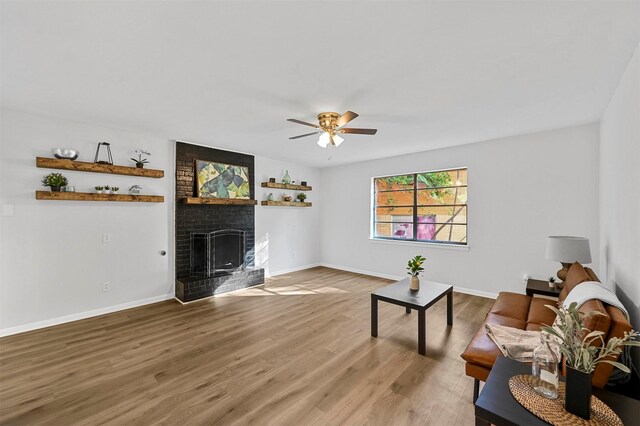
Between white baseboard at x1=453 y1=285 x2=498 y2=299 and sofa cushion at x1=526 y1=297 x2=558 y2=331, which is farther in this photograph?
white baseboard at x1=453 y1=285 x2=498 y2=299

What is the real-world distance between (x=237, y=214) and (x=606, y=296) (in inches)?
191

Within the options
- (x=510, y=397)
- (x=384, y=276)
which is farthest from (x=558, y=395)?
(x=384, y=276)

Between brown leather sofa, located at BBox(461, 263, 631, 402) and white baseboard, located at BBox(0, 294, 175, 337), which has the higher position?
brown leather sofa, located at BBox(461, 263, 631, 402)

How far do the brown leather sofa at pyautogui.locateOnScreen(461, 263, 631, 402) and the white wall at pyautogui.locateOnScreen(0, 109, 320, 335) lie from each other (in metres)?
4.25

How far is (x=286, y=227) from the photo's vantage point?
6.10 m

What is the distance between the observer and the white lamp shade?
8.76 ft

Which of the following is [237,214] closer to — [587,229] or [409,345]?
[409,345]

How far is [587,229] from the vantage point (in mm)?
3545

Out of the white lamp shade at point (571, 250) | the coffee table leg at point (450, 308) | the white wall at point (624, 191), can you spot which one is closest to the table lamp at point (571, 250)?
the white lamp shade at point (571, 250)

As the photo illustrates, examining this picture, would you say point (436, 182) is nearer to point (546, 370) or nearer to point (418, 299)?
point (418, 299)

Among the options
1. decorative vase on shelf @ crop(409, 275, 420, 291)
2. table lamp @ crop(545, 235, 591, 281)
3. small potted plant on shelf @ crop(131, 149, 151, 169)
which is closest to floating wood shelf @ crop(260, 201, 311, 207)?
small potted plant on shelf @ crop(131, 149, 151, 169)

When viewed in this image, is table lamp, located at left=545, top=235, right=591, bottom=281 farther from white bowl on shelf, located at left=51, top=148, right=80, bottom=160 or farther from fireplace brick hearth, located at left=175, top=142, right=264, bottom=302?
white bowl on shelf, located at left=51, top=148, right=80, bottom=160

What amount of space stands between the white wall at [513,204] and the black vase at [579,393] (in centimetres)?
348

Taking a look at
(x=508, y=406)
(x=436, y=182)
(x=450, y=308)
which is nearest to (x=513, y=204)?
(x=436, y=182)
